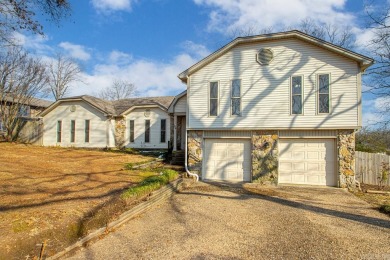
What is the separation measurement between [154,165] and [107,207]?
7035mm

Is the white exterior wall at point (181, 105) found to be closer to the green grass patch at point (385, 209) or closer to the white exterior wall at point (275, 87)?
the white exterior wall at point (275, 87)

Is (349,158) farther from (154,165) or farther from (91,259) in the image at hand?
(91,259)

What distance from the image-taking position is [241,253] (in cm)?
440

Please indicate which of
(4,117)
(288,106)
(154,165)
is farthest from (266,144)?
(4,117)

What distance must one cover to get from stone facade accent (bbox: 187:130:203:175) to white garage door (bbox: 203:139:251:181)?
0.97ft

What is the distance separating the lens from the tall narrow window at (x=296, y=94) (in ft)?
35.1

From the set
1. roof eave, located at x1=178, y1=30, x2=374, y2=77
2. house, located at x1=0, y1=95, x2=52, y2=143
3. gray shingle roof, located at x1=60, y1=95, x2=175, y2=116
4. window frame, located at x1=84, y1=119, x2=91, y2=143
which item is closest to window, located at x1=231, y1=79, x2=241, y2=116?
roof eave, located at x1=178, y1=30, x2=374, y2=77

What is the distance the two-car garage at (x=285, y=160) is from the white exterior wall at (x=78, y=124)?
1053 centimetres

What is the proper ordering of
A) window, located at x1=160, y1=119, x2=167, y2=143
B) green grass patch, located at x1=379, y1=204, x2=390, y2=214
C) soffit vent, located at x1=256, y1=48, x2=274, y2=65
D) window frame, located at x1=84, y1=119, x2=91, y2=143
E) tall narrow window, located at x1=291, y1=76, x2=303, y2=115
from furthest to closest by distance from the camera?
window frame, located at x1=84, y1=119, x2=91, y2=143 → window, located at x1=160, y1=119, x2=167, y2=143 → soffit vent, located at x1=256, y1=48, x2=274, y2=65 → tall narrow window, located at x1=291, y1=76, x2=303, y2=115 → green grass patch, located at x1=379, y1=204, x2=390, y2=214

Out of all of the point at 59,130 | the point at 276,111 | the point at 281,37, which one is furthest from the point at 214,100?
the point at 59,130

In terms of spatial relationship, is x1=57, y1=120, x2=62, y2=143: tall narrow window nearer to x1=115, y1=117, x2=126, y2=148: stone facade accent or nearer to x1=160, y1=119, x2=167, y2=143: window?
x1=115, y1=117, x2=126, y2=148: stone facade accent

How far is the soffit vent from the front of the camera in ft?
36.3

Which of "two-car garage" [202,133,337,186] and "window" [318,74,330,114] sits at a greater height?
"window" [318,74,330,114]

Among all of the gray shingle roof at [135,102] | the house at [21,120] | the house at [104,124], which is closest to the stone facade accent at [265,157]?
the house at [104,124]
